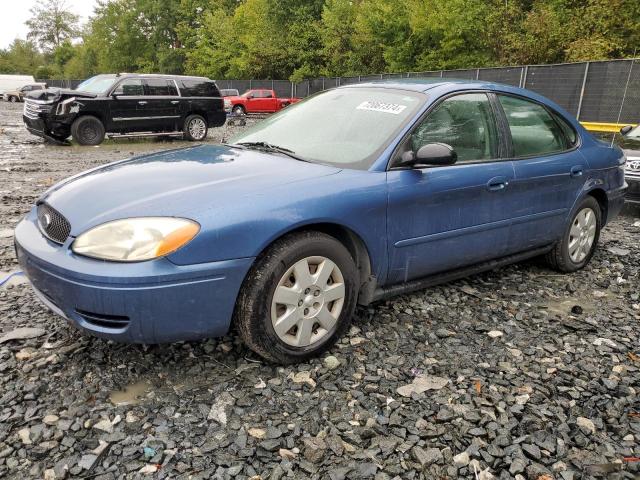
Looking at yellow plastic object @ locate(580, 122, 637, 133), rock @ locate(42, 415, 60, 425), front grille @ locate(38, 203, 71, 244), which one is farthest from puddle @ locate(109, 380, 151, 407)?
yellow plastic object @ locate(580, 122, 637, 133)

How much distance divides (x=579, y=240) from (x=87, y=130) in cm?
1169

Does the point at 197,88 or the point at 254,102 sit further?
the point at 254,102

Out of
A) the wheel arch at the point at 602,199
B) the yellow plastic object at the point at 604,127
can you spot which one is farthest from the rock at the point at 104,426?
the yellow plastic object at the point at 604,127

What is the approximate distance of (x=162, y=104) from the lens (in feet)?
45.2

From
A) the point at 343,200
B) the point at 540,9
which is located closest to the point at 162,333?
the point at 343,200

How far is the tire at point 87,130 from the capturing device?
40.5ft

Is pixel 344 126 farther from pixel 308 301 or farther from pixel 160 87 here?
pixel 160 87

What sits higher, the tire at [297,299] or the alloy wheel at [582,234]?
the tire at [297,299]

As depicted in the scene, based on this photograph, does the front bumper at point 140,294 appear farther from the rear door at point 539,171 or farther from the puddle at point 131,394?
the rear door at point 539,171

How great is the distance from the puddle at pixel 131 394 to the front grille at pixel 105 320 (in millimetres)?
359

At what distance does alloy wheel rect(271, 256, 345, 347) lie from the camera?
262 cm

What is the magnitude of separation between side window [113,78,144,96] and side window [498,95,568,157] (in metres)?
11.4

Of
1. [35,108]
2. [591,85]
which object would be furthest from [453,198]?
[591,85]

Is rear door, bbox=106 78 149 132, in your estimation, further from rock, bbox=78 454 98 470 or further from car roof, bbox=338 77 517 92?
rock, bbox=78 454 98 470
